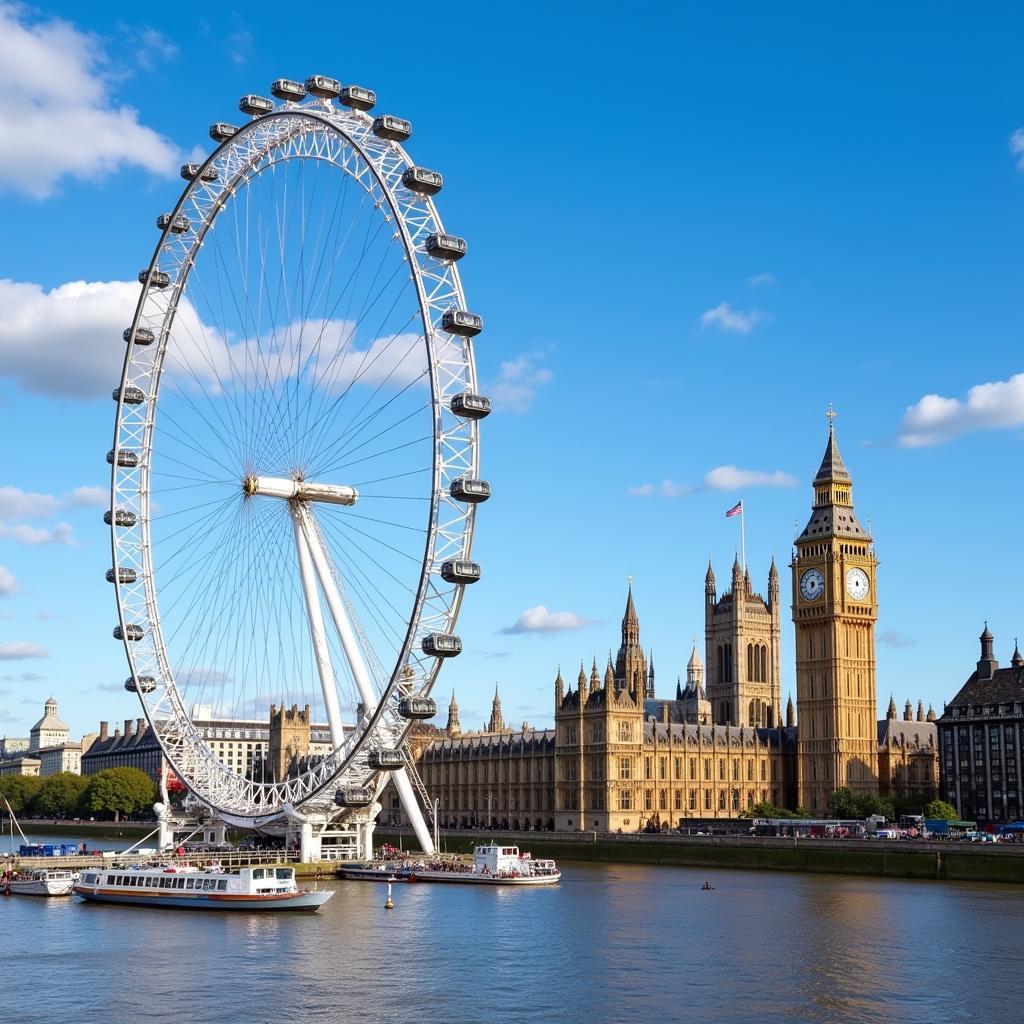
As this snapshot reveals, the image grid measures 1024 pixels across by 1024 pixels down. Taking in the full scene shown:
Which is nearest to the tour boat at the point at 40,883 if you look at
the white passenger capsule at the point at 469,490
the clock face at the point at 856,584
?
the white passenger capsule at the point at 469,490

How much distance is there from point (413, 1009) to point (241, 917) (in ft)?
75.8

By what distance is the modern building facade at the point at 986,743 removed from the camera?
11256 centimetres

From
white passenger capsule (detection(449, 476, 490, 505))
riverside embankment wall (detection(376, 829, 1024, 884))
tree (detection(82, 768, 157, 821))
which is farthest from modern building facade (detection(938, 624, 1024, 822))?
tree (detection(82, 768, 157, 821))

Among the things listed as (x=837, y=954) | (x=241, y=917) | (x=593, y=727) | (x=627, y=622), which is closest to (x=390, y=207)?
(x=241, y=917)

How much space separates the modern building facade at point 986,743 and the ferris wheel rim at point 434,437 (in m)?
59.4

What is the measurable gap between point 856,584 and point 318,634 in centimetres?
6806

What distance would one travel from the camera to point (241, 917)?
60.2 metres

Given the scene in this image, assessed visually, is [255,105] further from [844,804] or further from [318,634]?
[844,804]

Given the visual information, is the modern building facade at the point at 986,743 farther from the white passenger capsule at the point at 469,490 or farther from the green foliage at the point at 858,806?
the white passenger capsule at the point at 469,490

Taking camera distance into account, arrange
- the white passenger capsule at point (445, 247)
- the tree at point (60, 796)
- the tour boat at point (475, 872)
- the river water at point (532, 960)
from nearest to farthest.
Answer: the river water at point (532, 960)
the white passenger capsule at point (445, 247)
the tour boat at point (475, 872)
the tree at point (60, 796)

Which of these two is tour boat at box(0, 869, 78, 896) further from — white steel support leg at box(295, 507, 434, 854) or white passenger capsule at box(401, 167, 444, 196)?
white passenger capsule at box(401, 167, 444, 196)

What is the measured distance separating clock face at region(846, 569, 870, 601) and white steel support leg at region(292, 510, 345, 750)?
64.5 m

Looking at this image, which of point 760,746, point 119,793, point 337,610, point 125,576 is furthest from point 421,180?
point 119,793

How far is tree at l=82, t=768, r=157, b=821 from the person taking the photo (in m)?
169
